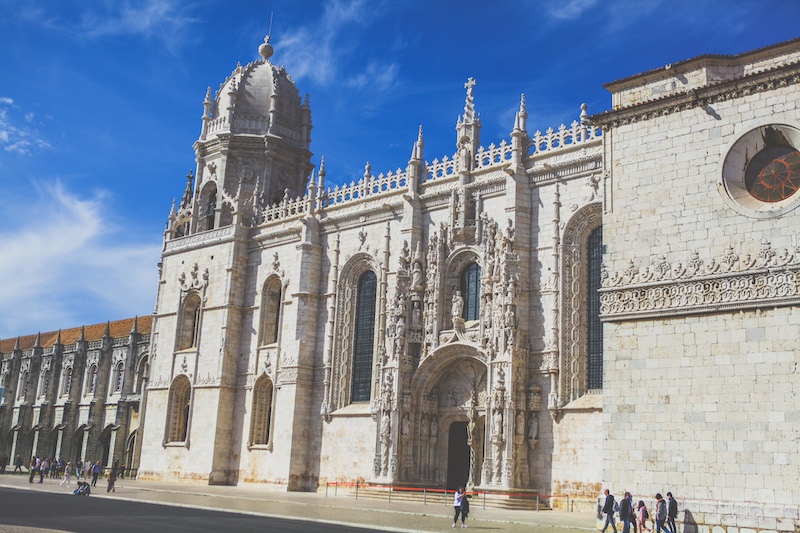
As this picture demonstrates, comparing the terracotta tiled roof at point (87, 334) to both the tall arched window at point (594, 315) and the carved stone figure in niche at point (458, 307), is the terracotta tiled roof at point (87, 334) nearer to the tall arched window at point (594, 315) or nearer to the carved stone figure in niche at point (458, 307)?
the carved stone figure in niche at point (458, 307)

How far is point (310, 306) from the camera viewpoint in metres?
33.6

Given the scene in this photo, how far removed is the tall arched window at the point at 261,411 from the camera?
34531 mm

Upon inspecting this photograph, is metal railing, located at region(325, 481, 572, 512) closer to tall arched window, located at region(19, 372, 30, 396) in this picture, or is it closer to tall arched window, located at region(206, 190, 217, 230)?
tall arched window, located at region(206, 190, 217, 230)

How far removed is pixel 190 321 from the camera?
38938 millimetres

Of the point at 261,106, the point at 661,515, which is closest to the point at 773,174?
the point at 661,515

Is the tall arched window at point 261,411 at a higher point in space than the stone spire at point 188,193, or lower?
lower

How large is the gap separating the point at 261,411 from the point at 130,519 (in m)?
17.3

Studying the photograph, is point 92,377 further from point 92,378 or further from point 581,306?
point 581,306

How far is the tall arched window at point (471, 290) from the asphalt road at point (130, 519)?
11.6 m

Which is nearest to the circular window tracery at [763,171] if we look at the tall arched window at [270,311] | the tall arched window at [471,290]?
the tall arched window at [471,290]

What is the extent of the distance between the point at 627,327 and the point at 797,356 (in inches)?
134

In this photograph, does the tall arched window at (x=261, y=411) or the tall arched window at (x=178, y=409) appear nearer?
the tall arched window at (x=261, y=411)

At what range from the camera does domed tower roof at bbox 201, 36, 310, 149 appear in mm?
39562

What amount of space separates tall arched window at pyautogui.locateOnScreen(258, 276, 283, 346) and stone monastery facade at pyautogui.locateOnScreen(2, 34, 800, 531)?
0.09 metres
